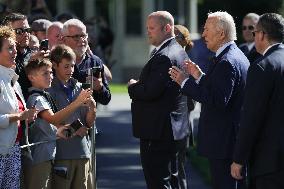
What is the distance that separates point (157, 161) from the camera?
30.2ft

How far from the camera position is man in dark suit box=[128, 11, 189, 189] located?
29.6ft

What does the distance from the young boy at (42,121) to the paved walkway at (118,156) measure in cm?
342

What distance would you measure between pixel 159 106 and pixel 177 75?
2.72 ft

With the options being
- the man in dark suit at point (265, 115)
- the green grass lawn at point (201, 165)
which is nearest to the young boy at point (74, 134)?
the man in dark suit at point (265, 115)

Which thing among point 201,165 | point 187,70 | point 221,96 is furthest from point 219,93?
point 201,165

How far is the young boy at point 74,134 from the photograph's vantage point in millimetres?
8547

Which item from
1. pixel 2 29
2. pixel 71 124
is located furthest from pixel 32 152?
pixel 2 29

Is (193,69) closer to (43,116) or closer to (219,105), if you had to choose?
(219,105)

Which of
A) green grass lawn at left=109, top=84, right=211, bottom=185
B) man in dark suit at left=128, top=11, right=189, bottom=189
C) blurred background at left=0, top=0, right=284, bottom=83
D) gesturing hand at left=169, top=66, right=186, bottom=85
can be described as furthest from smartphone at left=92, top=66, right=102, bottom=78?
blurred background at left=0, top=0, right=284, bottom=83

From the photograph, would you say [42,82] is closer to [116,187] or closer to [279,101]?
[279,101]

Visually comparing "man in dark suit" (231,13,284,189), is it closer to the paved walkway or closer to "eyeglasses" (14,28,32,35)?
"eyeglasses" (14,28,32,35)

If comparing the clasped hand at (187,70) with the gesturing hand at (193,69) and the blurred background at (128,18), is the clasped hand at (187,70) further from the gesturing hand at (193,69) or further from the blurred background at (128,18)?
the blurred background at (128,18)

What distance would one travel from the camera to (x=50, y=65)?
27.1 ft

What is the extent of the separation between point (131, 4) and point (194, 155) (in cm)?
2017
